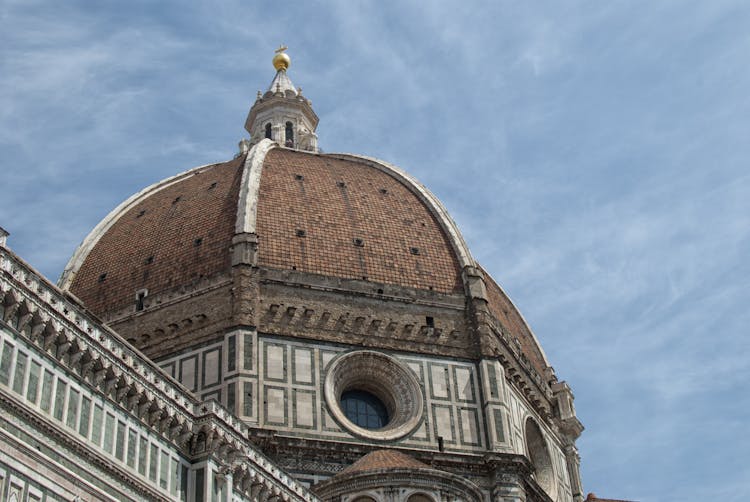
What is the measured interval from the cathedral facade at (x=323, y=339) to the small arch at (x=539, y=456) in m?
0.07

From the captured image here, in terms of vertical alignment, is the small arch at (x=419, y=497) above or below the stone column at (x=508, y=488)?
below

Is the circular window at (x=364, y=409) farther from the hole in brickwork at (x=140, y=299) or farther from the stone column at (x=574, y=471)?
the stone column at (x=574, y=471)

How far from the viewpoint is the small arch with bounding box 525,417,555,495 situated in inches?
1471

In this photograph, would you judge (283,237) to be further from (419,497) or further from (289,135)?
(289,135)

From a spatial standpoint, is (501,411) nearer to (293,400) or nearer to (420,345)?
(420,345)

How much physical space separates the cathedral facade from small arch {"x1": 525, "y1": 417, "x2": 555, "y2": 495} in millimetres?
71

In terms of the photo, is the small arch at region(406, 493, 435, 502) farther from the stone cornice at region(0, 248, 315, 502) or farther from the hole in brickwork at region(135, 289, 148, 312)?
the hole in brickwork at region(135, 289, 148, 312)

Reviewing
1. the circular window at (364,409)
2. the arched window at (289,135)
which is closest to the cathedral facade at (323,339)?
the circular window at (364,409)

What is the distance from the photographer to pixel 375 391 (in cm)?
3534

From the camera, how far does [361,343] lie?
35.1 m

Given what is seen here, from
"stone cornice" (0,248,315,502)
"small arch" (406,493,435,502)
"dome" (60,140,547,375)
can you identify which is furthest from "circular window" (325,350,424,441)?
"stone cornice" (0,248,315,502)

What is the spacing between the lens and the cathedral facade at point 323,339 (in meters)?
29.3

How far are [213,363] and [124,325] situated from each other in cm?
419

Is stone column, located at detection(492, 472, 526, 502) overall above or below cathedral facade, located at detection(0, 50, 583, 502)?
below
